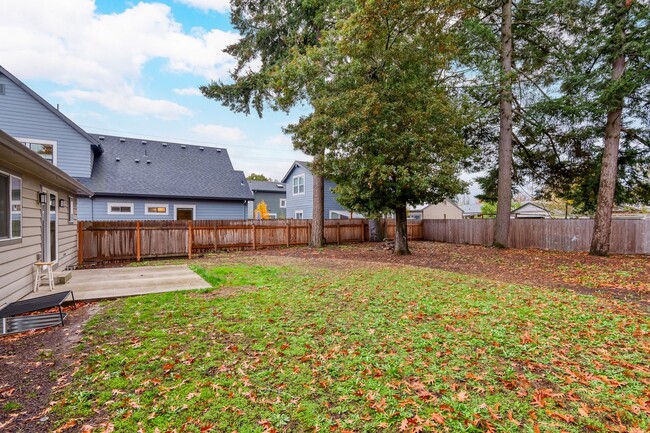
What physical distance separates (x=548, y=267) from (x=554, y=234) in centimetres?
565

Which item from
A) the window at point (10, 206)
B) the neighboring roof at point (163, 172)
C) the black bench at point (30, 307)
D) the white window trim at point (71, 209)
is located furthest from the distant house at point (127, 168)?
the black bench at point (30, 307)

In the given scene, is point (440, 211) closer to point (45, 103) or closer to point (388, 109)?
point (388, 109)

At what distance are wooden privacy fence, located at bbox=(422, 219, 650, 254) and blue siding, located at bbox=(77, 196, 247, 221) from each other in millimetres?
12150

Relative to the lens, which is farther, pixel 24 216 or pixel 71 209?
pixel 71 209

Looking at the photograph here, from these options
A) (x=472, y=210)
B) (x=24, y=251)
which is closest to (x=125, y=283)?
(x=24, y=251)

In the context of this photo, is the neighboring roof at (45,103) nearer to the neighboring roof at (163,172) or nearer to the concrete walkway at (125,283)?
the neighboring roof at (163,172)

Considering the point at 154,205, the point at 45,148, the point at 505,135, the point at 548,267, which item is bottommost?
the point at 548,267

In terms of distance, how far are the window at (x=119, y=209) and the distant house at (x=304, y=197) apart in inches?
413

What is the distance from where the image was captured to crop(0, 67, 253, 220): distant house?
12883 millimetres

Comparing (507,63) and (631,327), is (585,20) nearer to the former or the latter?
(507,63)

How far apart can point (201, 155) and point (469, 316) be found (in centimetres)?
1743

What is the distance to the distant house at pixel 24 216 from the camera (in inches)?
189

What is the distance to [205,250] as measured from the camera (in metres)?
13.4

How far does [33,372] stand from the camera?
3.13 metres
